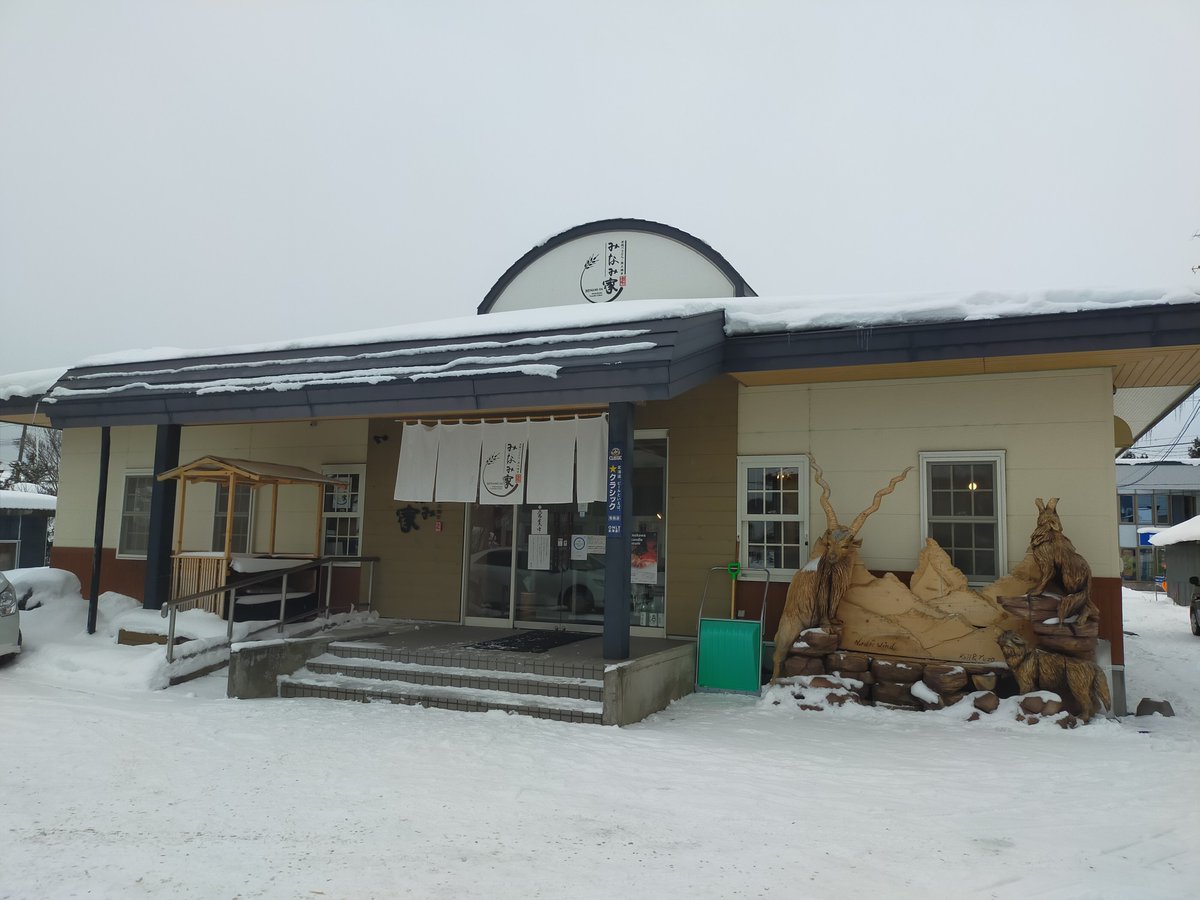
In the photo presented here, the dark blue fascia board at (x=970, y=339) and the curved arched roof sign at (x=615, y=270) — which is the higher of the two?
the curved arched roof sign at (x=615, y=270)

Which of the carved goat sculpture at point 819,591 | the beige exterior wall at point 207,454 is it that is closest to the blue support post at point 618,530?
the carved goat sculpture at point 819,591

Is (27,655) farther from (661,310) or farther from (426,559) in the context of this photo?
(661,310)

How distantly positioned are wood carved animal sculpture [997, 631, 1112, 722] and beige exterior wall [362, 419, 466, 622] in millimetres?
6273

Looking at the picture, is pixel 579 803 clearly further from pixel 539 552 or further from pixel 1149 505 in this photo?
pixel 1149 505

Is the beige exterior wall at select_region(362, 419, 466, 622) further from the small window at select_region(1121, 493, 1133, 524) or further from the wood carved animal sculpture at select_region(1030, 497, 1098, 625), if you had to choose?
the small window at select_region(1121, 493, 1133, 524)

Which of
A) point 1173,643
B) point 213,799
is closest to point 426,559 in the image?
point 213,799

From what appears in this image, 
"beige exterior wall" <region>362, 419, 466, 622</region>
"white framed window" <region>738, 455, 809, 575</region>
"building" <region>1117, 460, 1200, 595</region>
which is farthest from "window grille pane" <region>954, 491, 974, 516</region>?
"building" <region>1117, 460, 1200, 595</region>

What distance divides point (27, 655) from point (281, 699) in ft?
10.8

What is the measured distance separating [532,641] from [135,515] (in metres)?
7.38

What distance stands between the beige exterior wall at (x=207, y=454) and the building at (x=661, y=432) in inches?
2.0

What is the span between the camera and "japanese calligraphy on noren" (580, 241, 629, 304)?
1252 centimetres

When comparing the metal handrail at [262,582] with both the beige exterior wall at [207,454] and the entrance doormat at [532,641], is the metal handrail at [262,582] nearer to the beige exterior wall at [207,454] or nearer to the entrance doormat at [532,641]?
the beige exterior wall at [207,454]

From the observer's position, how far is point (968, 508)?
8219mm

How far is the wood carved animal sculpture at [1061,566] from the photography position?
709 centimetres
